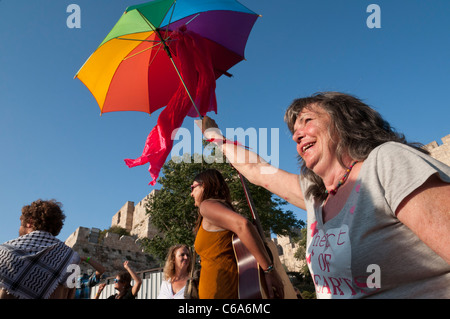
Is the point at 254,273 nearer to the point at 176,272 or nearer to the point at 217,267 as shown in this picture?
the point at 217,267

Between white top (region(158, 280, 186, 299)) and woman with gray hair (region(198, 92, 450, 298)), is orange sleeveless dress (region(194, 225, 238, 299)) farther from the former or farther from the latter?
white top (region(158, 280, 186, 299))

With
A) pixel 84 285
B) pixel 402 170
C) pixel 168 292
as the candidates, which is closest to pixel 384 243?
pixel 402 170

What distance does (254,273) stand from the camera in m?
1.80

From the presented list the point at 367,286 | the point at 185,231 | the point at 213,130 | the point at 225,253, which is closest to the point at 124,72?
the point at 213,130

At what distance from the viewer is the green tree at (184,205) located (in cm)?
1659

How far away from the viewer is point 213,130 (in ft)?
7.87

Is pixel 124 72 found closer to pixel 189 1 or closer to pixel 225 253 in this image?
pixel 189 1

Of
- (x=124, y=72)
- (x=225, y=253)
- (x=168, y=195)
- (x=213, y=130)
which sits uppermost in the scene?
(x=168, y=195)

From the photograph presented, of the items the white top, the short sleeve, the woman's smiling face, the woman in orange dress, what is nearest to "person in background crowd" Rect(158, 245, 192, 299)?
the white top

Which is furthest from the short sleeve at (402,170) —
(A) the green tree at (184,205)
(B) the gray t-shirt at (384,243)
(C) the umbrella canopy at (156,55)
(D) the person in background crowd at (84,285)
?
(A) the green tree at (184,205)

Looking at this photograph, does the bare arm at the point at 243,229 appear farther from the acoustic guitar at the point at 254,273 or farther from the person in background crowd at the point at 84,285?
the person in background crowd at the point at 84,285

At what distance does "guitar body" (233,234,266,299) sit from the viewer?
1750 mm

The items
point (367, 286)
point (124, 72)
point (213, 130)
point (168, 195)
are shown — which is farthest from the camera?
point (168, 195)
